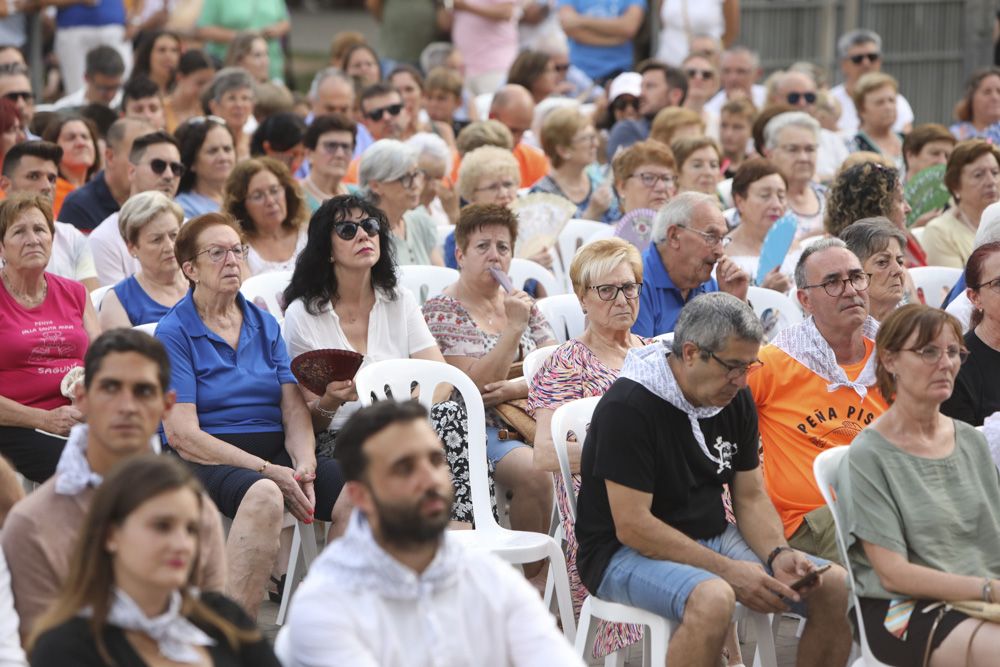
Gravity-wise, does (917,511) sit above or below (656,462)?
below

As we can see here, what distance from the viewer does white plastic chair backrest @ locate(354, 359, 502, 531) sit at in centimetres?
497

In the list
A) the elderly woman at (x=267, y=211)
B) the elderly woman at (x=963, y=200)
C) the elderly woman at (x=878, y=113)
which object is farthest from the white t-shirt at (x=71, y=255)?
the elderly woman at (x=878, y=113)

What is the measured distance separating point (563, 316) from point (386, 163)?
1302 millimetres

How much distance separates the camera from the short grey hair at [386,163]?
6941mm

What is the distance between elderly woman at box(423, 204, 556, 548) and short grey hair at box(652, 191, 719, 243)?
581mm

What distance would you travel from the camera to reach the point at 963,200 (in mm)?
7273

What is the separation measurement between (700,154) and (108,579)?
5834 mm

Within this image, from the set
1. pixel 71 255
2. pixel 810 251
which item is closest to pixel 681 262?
pixel 810 251

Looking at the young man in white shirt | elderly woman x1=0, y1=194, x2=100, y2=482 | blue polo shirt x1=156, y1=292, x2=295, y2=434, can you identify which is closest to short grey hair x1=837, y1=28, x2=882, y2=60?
blue polo shirt x1=156, y1=292, x2=295, y2=434

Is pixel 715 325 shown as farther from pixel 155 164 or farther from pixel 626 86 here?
pixel 626 86

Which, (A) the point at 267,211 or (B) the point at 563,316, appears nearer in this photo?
(B) the point at 563,316

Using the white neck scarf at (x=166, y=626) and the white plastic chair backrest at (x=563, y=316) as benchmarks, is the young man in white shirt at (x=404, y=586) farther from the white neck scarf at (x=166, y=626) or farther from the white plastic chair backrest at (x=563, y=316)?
the white plastic chair backrest at (x=563, y=316)

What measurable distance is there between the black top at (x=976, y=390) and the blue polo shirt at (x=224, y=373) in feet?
7.18

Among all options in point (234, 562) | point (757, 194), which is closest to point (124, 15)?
point (757, 194)
